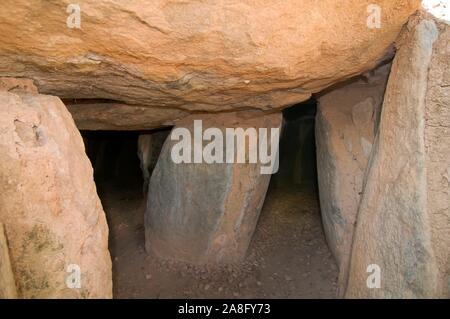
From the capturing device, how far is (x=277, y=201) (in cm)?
339

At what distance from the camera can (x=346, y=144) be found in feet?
7.10

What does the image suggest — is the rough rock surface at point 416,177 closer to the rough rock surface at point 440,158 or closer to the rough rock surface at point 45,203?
the rough rock surface at point 440,158

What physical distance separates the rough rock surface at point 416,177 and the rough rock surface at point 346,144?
17.9 inches

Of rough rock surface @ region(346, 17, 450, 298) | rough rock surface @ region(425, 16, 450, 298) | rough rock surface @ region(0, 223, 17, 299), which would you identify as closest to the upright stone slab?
rough rock surface @ region(346, 17, 450, 298)

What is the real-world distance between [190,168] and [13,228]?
55.1 inches

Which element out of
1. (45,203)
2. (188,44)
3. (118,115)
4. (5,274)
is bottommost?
(5,274)

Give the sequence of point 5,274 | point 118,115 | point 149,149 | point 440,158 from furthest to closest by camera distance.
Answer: point 149,149 < point 118,115 < point 440,158 < point 5,274

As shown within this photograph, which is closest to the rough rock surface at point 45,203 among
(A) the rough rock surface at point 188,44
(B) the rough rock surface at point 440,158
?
(A) the rough rock surface at point 188,44

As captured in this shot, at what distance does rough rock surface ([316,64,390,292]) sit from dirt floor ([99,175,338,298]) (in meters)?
0.25

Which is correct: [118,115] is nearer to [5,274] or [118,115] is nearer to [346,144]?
[5,274]

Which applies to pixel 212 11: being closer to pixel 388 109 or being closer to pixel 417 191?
pixel 388 109

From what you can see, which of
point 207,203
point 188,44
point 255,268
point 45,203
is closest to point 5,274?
point 45,203

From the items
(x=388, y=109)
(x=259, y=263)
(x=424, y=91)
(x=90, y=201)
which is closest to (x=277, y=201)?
(x=259, y=263)

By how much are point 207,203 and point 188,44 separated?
4.43 ft
